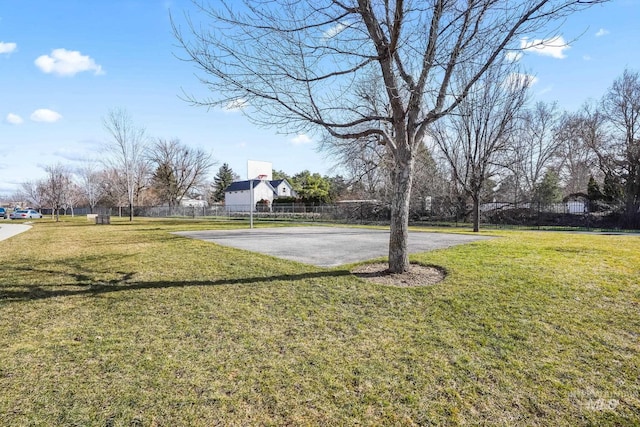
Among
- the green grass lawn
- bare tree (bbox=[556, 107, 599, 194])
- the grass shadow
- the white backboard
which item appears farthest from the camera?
bare tree (bbox=[556, 107, 599, 194])

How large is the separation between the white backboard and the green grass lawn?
13.1m

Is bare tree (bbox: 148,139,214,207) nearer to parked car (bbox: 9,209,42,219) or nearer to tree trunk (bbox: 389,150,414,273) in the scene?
parked car (bbox: 9,209,42,219)

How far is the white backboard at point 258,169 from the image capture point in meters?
18.2

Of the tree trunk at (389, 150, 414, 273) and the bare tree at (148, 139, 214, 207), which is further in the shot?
the bare tree at (148, 139, 214, 207)

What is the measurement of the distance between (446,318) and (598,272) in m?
3.20

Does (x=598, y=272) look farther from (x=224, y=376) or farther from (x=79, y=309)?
(x=79, y=309)

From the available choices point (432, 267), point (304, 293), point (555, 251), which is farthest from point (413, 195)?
point (304, 293)

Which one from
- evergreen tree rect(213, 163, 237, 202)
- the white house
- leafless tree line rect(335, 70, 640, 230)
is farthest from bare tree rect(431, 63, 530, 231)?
evergreen tree rect(213, 163, 237, 202)

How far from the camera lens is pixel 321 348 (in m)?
3.06

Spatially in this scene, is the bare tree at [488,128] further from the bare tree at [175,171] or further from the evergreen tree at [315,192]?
the bare tree at [175,171]

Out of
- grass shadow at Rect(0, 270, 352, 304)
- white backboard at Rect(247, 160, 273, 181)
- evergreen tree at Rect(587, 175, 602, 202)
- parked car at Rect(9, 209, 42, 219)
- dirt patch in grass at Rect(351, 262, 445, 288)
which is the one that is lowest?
grass shadow at Rect(0, 270, 352, 304)

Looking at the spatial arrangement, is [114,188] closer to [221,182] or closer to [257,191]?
[221,182]

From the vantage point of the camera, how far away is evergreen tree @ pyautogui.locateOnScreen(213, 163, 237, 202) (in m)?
66.2

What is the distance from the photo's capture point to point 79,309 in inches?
157
